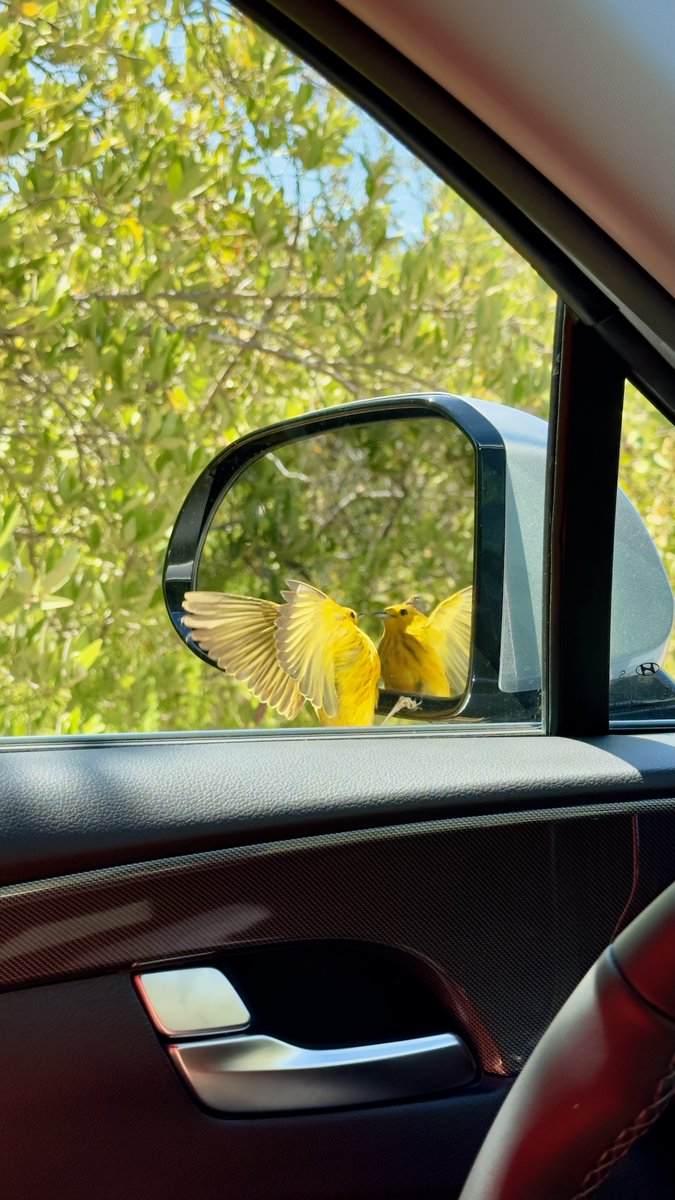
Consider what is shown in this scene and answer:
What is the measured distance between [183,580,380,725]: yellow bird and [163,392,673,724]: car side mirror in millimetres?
25

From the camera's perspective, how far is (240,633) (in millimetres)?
2055

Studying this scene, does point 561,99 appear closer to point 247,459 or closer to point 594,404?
point 594,404

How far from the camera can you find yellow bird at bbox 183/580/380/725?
2004 mm

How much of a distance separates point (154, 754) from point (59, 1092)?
49 centimetres

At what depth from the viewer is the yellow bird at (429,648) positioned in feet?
6.65

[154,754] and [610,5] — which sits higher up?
[610,5]

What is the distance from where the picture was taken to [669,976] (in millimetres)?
771

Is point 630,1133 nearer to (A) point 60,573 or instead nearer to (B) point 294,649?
(B) point 294,649

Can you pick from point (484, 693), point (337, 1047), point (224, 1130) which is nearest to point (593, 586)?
point (484, 693)

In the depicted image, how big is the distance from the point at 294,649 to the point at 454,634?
0.29m

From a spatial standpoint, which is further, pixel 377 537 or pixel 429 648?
pixel 377 537

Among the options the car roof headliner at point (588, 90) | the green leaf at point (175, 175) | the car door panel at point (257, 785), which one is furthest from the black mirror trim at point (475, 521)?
the car roof headliner at point (588, 90)

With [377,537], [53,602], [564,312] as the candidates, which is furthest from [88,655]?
[564,312]

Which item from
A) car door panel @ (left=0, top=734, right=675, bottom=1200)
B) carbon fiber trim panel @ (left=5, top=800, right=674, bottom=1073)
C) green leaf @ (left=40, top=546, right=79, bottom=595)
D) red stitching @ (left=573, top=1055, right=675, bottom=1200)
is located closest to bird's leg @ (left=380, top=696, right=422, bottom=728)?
car door panel @ (left=0, top=734, right=675, bottom=1200)
